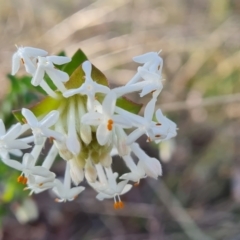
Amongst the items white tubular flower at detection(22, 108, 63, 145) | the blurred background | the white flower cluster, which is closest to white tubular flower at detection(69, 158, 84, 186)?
the white flower cluster

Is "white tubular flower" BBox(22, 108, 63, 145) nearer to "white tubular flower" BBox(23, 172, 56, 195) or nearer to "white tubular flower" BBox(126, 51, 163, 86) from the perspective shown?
"white tubular flower" BBox(23, 172, 56, 195)

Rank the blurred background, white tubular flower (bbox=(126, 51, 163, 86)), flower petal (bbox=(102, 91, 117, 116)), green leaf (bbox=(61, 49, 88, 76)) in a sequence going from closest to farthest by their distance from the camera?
1. flower petal (bbox=(102, 91, 117, 116))
2. white tubular flower (bbox=(126, 51, 163, 86))
3. green leaf (bbox=(61, 49, 88, 76))
4. the blurred background

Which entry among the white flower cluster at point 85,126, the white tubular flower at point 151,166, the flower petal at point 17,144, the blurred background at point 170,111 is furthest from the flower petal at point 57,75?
the blurred background at point 170,111

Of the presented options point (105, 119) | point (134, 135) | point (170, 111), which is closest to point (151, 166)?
point (134, 135)

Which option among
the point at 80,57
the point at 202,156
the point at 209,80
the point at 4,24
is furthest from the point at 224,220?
the point at 4,24

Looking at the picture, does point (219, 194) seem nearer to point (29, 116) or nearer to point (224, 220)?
point (224, 220)

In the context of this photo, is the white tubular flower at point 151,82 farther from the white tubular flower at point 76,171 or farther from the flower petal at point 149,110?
the white tubular flower at point 76,171
